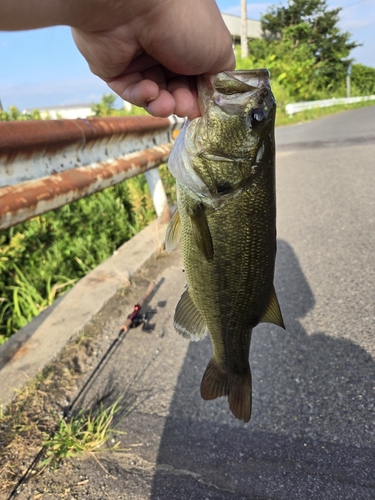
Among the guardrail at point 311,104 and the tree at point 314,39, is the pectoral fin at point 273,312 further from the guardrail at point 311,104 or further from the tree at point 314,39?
the tree at point 314,39

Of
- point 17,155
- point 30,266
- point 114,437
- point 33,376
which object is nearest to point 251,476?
point 114,437

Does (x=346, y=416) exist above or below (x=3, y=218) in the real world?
below

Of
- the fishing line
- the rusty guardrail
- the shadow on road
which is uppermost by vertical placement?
the rusty guardrail

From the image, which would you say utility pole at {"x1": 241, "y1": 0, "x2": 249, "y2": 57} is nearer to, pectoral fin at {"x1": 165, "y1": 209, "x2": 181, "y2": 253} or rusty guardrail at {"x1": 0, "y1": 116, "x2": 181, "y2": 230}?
rusty guardrail at {"x1": 0, "y1": 116, "x2": 181, "y2": 230}

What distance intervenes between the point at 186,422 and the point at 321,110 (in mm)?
26416

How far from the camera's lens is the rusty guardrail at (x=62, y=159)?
8.02 ft

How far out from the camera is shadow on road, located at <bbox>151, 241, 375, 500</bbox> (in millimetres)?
1840

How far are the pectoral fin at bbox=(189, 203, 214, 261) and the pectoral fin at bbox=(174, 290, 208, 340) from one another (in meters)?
0.35

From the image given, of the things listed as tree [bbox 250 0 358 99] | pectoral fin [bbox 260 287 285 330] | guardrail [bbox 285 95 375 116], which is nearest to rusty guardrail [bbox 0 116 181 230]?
pectoral fin [bbox 260 287 285 330]

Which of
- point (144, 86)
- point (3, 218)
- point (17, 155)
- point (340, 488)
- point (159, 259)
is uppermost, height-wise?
point (144, 86)

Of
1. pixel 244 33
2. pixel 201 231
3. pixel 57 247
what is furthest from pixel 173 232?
pixel 244 33

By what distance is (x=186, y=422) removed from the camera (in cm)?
224

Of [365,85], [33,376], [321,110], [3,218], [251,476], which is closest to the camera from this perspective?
[251,476]

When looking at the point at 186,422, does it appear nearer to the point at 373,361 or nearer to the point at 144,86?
the point at 373,361
